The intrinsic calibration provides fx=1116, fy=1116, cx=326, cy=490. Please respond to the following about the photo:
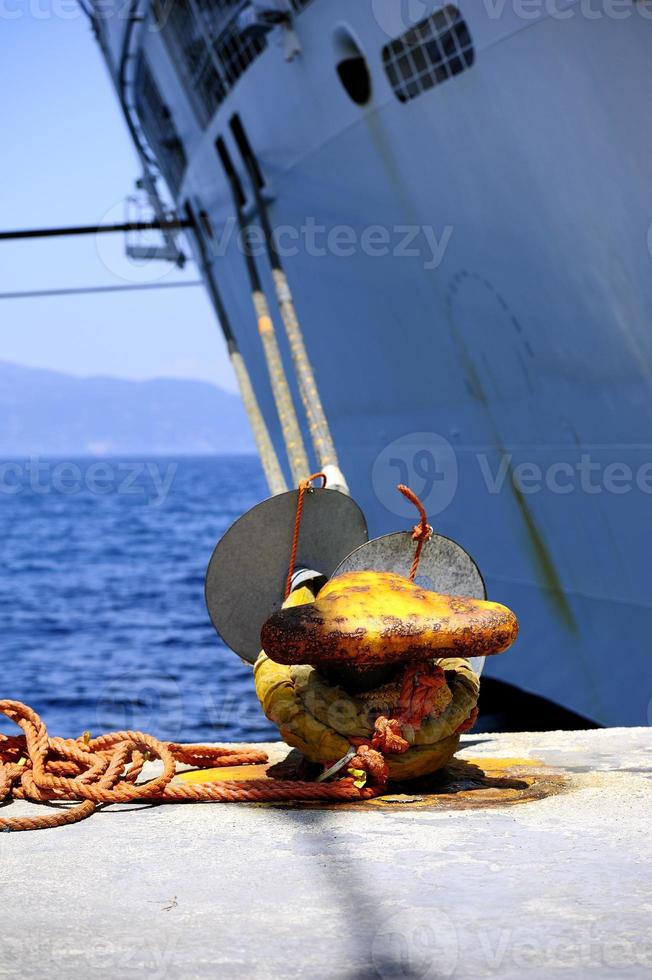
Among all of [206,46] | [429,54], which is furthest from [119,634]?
[429,54]

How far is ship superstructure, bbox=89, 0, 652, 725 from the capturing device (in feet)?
25.0

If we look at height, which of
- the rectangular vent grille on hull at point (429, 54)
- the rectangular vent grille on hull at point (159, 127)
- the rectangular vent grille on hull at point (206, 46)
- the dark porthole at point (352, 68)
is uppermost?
the rectangular vent grille on hull at point (159, 127)

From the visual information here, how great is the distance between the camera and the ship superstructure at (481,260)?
7.61 m

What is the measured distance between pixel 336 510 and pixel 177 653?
18237 mm

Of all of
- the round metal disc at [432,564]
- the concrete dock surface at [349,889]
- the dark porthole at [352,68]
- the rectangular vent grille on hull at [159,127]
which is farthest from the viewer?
the rectangular vent grille on hull at [159,127]

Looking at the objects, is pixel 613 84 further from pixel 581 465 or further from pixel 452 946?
pixel 452 946

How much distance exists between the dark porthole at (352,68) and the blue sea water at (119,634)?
787 cm

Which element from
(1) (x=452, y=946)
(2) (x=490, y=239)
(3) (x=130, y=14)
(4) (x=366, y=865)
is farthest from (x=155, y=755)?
(3) (x=130, y=14)

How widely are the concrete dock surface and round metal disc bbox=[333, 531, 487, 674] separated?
87cm

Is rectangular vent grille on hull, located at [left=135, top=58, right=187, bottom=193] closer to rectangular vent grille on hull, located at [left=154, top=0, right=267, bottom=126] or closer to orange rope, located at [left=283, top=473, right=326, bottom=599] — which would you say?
rectangular vent grille on hull, located at [left=154, top=0, right=267, bottom=126]

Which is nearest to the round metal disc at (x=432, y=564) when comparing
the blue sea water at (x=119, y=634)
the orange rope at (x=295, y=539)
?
the orange rope at (x=295, y=539)

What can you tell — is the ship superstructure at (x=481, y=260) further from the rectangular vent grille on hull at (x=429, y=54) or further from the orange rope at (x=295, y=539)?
the orange rope at (x=295, y=539)

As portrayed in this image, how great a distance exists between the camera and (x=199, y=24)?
11102mm

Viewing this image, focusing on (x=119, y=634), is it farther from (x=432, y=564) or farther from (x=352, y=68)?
(x=432, y=564)
